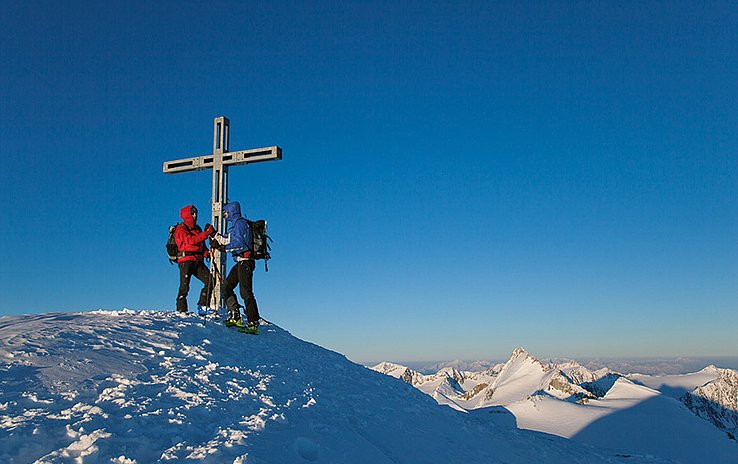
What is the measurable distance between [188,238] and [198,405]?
6389 mm

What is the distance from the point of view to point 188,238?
492 inches

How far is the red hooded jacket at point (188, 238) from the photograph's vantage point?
12539 millimetres

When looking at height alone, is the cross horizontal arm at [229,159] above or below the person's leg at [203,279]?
above

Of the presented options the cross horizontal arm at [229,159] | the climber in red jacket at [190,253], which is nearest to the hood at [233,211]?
the climber in red jacket at [190,253]

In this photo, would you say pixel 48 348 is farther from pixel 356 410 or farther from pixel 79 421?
pixel 356 410

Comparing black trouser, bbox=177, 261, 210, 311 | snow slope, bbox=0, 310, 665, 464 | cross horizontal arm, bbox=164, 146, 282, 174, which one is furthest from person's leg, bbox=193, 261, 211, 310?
cross horizontal arm, bbox=164, 146, 282, 174

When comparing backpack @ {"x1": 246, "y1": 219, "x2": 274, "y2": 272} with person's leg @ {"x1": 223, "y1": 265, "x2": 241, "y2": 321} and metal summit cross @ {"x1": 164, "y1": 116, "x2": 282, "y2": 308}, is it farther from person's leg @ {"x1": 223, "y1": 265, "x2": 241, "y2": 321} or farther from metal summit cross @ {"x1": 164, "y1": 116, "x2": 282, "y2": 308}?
metal summit cross @ {"x1": 164, "y1": 116, "x2": 282, "y2": 308}

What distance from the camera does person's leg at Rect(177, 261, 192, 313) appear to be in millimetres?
12547

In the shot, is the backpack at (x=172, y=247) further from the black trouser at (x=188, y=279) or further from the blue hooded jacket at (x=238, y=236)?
the blue hooded jacket at (x=238, y=236)

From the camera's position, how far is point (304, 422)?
7254 mm

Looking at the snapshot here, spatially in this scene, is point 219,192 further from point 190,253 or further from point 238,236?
point 238,236

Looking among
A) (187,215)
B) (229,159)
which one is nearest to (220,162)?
(229,159)

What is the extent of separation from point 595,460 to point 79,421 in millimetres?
11356

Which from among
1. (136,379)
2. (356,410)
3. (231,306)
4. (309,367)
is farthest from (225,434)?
(231,306)
